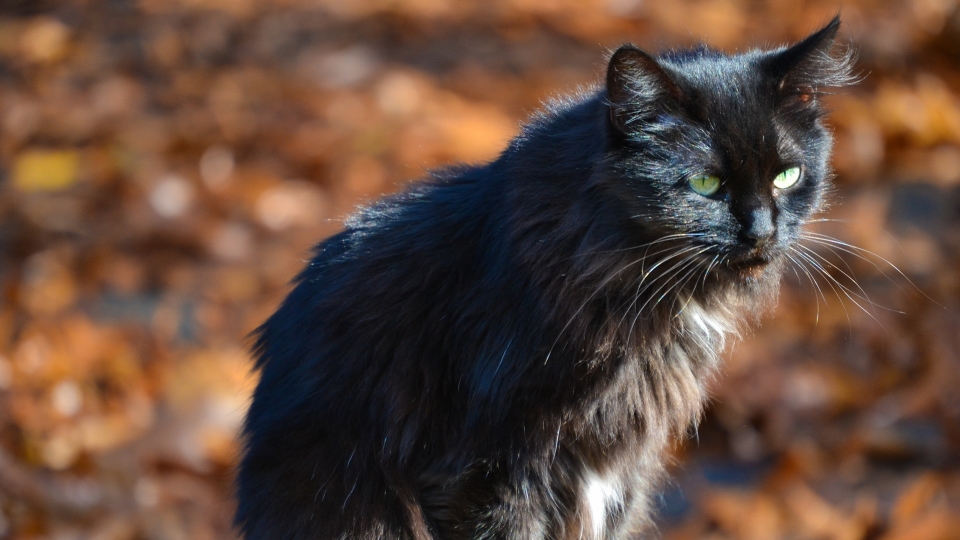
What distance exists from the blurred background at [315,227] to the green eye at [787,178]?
572mm

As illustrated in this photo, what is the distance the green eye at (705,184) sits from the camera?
2053 mm

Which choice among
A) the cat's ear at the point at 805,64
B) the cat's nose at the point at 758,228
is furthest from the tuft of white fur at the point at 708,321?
the cat's ear at the point at 805,64

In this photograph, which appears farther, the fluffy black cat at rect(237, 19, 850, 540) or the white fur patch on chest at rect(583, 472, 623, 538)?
the white fur patch on chest at rect(583, 472, 623, 538)

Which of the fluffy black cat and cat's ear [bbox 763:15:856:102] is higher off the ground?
cat's ear [bbox 763:15:856:102]

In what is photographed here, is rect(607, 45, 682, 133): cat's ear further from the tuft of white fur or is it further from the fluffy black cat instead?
the tuft of white fur

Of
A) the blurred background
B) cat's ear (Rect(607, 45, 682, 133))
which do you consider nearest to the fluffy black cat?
cat's ear (Rect(607, 45, 682, 133))

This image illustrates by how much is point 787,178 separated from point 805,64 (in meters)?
0.27

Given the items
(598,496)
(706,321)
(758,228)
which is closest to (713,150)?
(758,228)

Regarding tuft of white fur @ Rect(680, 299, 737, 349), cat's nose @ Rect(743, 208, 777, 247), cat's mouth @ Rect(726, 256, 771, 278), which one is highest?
cat's nose @ Rect(743, 208, 777, 247)

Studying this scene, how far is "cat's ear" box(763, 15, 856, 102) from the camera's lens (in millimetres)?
2105

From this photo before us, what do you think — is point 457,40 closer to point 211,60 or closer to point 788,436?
point 211,60

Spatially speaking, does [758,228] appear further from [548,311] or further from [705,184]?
[548,311]

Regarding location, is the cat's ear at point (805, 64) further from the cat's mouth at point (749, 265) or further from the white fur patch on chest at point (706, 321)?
the white fur patch on chest at point (706, 321)

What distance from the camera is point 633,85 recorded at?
1989mm
